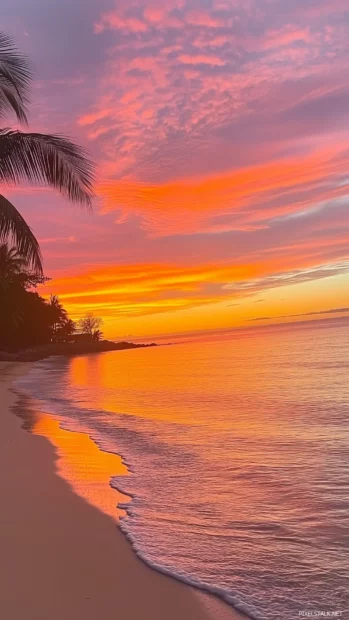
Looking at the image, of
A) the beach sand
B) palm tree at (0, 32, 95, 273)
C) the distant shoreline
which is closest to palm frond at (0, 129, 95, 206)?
palm tree at (0, 32, 95, 273)

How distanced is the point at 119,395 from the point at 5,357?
40.2 meters

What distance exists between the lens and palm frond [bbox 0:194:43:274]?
33.3 ft

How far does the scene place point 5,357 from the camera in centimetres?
5603

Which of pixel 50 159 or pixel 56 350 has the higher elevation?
pixel 50 159

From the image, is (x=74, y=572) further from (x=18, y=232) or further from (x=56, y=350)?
(x=56, y=350)

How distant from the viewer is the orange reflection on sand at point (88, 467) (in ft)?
19.5

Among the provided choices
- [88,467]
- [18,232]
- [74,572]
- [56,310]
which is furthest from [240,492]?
[56,310]

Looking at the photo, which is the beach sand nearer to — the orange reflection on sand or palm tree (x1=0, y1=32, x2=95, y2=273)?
the orange reflection on sand

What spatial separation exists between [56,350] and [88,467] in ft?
228

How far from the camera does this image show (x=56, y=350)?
247ft

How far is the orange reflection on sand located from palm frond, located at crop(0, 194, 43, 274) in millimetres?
3293

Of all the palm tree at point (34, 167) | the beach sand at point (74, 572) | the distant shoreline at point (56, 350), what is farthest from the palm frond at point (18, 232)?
the distant shoreline at point (56, 350)

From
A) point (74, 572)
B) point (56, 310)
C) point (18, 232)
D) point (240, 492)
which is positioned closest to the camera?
point (74, 572)

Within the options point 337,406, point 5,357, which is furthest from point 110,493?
point 5,357
